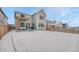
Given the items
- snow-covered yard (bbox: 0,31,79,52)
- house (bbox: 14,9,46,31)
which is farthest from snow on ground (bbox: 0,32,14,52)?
house (bbox: 14,9,46,31)

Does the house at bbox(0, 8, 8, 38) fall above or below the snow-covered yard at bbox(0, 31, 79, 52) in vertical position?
above

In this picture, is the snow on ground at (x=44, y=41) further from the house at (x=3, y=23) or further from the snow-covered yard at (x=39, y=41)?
the house at (x=3, y=23)

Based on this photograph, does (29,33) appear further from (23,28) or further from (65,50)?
(65,50)

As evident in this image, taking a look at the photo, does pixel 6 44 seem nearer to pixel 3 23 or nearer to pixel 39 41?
pixel 3 23

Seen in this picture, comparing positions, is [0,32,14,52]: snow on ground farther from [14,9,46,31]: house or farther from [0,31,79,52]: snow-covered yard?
[14,9,46,31]: house

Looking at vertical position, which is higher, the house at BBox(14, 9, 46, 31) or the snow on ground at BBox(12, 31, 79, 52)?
the house at BBox(14, 9, 46, 31)

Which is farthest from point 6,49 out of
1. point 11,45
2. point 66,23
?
point 66,23

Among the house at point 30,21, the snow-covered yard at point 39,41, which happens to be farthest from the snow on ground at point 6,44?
the house at point 30,21

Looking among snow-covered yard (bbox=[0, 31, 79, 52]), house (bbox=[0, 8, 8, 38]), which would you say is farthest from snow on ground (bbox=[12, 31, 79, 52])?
house (bbox=[0, 8, 8, 38])
